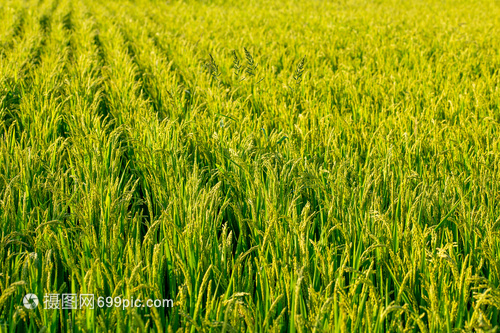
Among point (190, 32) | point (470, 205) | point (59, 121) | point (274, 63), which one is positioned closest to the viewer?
point (470, 205)

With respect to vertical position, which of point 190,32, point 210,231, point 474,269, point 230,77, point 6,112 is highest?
point 190,32

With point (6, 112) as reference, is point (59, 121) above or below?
below

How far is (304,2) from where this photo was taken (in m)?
11.2

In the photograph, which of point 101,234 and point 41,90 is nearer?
point 101,234

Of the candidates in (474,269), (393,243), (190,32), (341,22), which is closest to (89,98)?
(393,243)

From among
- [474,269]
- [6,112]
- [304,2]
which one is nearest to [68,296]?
[474,269]

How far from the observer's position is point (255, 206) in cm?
151

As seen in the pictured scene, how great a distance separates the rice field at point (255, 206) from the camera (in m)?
1.06

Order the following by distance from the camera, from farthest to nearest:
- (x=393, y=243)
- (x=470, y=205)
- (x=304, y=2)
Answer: (x=304, y=2) → (x=470, y=205) → (x=393, y=243)

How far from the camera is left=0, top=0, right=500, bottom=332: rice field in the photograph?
106 cm

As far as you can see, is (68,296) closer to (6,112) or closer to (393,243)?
(393,243)

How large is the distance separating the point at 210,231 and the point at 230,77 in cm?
243

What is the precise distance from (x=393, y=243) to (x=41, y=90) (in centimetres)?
241

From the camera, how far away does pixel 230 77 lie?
11.7ft
